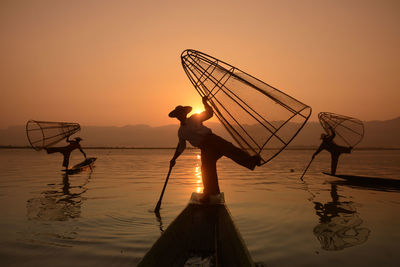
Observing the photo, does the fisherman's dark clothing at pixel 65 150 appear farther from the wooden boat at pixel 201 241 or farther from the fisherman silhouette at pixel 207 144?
the wooden boat at pixel 201 241

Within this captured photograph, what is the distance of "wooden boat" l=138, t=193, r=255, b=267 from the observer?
12.3ft

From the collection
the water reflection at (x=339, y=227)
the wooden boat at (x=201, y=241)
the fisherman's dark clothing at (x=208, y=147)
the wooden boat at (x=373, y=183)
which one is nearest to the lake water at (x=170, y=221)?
the water reflection at (x=339, y=227)

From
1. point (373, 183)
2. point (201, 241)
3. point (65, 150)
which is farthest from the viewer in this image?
point (65, 150)

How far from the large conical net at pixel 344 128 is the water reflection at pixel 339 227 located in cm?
708

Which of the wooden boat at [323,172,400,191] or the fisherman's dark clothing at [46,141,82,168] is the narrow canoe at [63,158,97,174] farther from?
the wooden boat at [323,172,400,191]

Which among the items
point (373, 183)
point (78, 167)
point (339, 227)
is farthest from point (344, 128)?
point (78, 167)

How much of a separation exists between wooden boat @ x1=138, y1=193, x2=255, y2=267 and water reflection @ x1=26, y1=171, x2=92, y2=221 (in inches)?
176

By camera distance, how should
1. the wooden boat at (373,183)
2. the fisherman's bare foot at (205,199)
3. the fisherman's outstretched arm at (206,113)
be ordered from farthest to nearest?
the wooden boat at (373,183), the fisherman's outstretched arm at (206,113), the fisherman's bare foot at (205,199)

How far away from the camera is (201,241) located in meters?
4.60

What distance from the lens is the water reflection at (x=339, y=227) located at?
20.0 feet

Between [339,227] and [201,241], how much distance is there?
165 inches

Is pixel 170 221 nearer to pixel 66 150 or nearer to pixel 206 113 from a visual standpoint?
pixel 206 113

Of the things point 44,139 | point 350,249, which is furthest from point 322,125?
point 44,139

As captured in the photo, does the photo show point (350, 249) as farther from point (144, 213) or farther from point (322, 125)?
point (322, 125)
